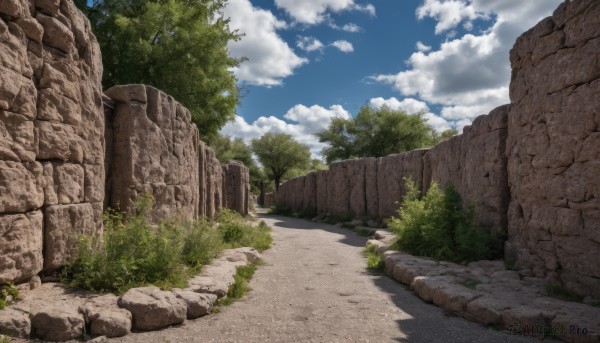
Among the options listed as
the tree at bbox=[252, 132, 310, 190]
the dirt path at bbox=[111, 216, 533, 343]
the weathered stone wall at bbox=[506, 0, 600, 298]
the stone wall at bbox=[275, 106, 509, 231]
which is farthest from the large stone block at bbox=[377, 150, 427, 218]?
the tree at bbox=[252, 132, 310, 190]

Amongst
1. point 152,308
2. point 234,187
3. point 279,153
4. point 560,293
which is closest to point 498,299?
point 560,293

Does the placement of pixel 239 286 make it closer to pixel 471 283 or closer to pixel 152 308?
pixel 152 308

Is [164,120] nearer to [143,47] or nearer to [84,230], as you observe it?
[84,230]

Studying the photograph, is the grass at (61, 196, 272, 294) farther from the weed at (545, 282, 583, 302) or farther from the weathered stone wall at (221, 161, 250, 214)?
the weathered stone wall at (221, 161, 250, 214)

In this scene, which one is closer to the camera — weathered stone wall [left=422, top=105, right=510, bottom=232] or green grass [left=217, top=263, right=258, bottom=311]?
green grass [left=217, top=263, right=258, bottom=311]

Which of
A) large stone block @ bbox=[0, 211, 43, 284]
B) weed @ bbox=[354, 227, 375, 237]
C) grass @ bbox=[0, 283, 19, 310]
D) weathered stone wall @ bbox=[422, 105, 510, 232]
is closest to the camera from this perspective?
grass @ bbox=[0, 283, 19, 310]

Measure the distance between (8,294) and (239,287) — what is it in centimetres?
310

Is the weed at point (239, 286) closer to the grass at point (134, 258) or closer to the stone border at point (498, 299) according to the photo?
the grass at point (134, 258)

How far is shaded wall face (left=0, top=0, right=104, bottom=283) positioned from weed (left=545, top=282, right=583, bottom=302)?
657 cm

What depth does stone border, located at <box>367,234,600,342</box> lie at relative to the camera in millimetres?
4691

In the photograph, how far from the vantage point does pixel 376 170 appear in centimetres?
1748

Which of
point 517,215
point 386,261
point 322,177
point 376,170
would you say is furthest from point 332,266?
point 322,177

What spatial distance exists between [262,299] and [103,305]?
2.34 metres

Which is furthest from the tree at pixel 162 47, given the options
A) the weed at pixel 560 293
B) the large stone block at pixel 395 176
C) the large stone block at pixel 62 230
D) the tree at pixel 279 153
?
the tree at pixel 279 153
